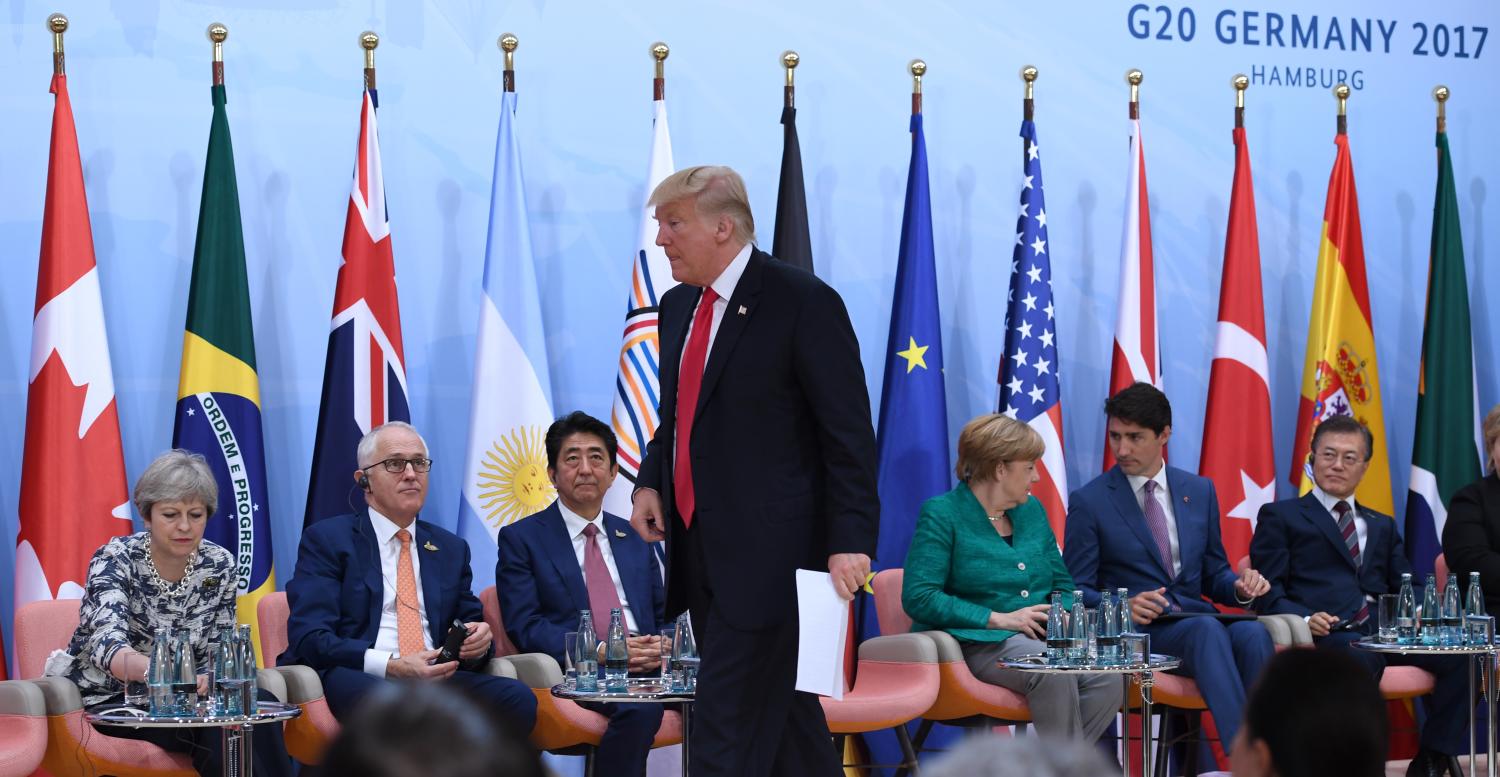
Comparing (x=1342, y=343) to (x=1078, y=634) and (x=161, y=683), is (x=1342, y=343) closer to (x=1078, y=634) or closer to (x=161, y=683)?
(x=1078, y=634)

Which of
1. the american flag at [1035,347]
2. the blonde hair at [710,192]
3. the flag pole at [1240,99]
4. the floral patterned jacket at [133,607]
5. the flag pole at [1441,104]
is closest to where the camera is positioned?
the blonde hair at [710,192]

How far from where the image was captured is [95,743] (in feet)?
14.4

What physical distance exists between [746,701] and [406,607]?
5.80 feet

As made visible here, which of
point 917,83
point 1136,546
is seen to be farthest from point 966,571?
point 917,83

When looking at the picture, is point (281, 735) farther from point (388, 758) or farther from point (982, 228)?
point (388, 758)

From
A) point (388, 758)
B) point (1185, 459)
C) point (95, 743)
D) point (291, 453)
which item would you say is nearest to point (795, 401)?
point (95, 743)

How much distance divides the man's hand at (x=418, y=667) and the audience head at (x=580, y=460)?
A: 0.74 m

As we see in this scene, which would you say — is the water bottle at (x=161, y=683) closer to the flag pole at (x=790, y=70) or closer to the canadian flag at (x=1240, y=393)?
the flag pole at (x=790, y=70)

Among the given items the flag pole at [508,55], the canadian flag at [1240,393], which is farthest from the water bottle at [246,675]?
the canadian flag at [1240,393]

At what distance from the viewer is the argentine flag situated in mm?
5734

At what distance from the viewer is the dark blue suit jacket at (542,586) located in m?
5.02

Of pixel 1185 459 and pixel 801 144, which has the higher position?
pixel 801 144

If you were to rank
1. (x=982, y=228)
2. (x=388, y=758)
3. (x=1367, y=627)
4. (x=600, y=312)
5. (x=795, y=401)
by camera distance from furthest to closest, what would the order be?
(x=982, y=228) → (x=600, y=312) → (x=1367, y=627) → (x=795, y=401) → (x=388, y=758)

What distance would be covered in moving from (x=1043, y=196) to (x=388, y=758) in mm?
5983
